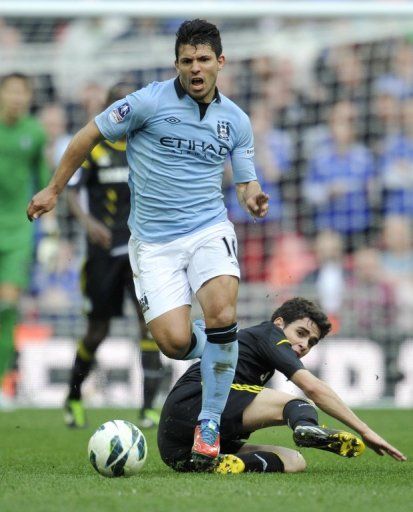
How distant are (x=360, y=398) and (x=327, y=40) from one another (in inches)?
165

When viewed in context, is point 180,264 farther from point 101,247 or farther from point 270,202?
point 270,202

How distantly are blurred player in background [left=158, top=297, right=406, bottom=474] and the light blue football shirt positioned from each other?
72 cm

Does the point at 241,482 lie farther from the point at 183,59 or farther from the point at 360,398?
the point at 360,398

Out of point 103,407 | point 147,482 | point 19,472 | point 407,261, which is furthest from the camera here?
point 407,261

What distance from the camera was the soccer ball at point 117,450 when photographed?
589 cm

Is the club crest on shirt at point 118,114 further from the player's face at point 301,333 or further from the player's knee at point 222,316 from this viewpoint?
the player's face at point 301,333

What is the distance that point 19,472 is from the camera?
251 inches

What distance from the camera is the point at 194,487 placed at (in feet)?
17.9

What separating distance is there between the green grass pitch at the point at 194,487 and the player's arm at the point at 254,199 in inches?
53.8

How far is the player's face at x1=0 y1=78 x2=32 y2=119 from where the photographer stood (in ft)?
35.3

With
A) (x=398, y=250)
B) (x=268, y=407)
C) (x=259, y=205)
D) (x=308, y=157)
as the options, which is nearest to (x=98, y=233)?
(x=259, y=205)

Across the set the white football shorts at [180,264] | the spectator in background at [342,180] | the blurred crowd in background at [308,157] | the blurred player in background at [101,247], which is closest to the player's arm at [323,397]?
the white football shorts at [180,264]

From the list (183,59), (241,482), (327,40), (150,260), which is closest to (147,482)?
(241,482)

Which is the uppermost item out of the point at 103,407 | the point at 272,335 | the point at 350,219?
the point at 350,219
